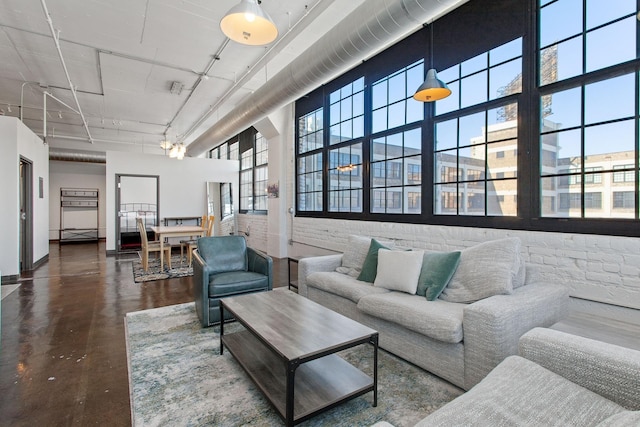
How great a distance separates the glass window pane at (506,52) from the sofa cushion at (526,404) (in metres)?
3.11

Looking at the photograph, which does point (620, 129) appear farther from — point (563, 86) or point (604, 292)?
point (604, 292)

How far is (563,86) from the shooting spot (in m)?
2.88

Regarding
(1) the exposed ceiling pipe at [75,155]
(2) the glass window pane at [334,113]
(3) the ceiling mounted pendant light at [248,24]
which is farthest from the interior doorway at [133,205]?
(3) the ceiling mounted pendant light at [248,24]

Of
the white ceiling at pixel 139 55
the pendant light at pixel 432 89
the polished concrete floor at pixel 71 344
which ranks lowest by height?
the polished concrete floor at pixel 71 344

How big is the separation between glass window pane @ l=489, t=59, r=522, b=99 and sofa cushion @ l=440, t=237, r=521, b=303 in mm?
1669

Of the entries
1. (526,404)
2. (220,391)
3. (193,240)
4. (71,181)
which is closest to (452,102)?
(526,404)

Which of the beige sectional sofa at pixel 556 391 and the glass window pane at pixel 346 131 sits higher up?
the glass window pane at pixel 346 131

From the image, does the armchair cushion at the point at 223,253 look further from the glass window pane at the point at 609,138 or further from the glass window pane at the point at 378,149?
the glass window pane at the point at 609,138

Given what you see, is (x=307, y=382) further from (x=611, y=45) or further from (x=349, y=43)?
(x=611, y=45)

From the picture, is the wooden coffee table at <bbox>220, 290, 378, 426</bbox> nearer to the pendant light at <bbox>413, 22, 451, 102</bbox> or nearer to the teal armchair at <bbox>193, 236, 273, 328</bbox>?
the teal armchair at <bbox>193, 236, 273, 328</bbox>

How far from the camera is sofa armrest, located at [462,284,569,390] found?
1946 mm

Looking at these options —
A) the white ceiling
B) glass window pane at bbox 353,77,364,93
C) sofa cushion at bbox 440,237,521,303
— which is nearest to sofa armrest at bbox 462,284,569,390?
sofa cushion at bbox 440,237,521,303

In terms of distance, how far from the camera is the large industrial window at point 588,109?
255cm

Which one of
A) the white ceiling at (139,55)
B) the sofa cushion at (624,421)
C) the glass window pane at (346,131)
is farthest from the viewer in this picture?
the glass window pane at (346,131)
